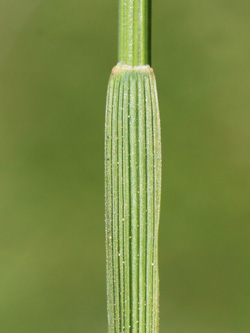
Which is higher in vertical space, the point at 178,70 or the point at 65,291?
the point at 178,70

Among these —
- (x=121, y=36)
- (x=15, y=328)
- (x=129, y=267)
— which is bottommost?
(x=15, y=328)

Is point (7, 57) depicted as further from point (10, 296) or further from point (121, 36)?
point (121, 36)

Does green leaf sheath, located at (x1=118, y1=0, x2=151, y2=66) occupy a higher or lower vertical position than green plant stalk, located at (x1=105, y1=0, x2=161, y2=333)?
higher

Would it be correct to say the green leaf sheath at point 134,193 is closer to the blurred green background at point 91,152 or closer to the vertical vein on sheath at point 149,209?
the vertical vein on sheath at point 149,209

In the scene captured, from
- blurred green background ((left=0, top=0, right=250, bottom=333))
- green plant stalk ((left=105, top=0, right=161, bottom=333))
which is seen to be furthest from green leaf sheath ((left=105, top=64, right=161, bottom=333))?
blurred green background ((left=0, top=0, right=250, bottom=333))

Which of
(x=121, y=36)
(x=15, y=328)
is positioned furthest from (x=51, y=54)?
(x=121, y=36)

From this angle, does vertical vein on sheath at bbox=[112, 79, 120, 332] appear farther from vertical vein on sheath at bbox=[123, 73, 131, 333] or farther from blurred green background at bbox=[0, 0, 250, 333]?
blurred green background at bbox=[0, 0, 250, 333]

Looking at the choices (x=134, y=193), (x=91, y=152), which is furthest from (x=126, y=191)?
(x=91, y=152)
